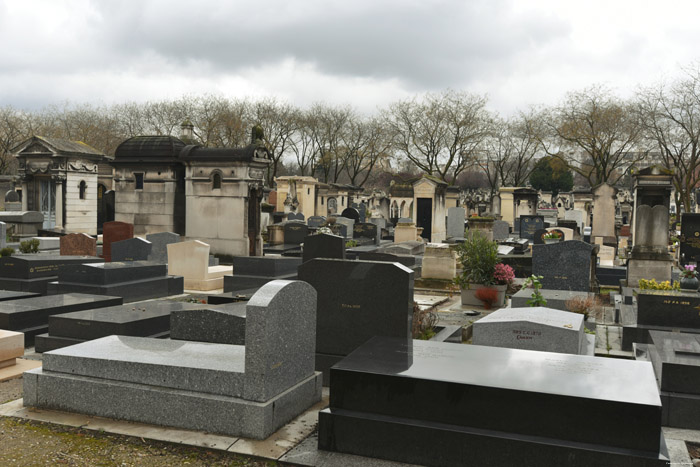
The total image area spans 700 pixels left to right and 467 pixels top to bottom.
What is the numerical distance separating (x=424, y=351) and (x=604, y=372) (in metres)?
1.54

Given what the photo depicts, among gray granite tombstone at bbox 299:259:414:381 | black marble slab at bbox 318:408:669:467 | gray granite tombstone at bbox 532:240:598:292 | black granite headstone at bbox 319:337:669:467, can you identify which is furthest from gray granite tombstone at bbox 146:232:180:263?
black marble slab at bbox 318:408:669:467

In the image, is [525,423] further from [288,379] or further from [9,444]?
[9,444]

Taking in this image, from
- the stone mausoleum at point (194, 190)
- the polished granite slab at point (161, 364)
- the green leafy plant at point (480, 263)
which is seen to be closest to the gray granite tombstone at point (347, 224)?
the stone mausoleum at point (194, 190)

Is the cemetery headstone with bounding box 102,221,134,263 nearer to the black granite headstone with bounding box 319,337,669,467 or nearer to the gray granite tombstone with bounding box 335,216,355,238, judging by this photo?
the gray granite tombstone with bounding box 335,216,355,238

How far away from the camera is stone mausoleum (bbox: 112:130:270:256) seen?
717 inches

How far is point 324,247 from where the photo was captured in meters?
11.8

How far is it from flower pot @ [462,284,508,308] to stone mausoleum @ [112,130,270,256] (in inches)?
307

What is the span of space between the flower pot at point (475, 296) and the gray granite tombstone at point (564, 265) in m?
0.81

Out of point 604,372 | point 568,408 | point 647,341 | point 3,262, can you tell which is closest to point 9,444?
point 568,408

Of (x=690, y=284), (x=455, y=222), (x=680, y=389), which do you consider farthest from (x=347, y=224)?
(x=680, y=389)

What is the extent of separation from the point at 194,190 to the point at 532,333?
14.1 meters

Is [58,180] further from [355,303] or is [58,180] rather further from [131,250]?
[355,303]

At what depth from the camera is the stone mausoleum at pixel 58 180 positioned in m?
23.4

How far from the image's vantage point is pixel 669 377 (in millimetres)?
5934
